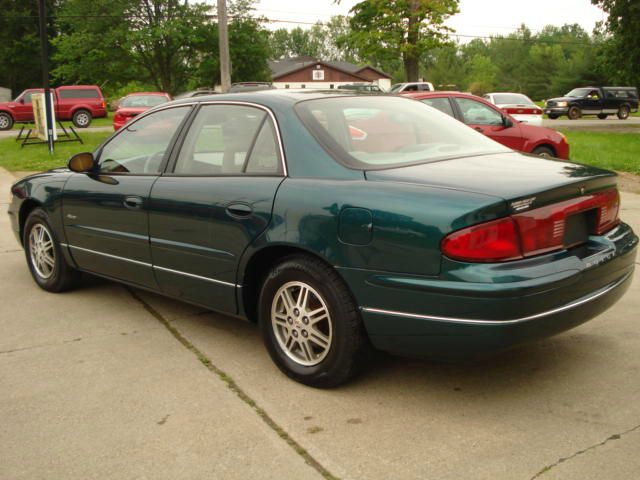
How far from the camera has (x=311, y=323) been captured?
3.46 meters

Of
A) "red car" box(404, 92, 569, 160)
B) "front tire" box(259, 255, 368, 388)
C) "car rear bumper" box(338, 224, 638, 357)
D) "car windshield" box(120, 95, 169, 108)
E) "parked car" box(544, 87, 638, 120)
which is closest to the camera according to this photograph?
"car rear bumper" box(338, 224, 638, 357)

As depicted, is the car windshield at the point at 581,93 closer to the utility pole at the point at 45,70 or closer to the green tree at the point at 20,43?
the utility pole at the point at 45,70

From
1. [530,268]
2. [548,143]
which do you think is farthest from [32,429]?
[548,143]

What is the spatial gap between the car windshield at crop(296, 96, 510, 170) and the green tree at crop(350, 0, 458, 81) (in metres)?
39.2

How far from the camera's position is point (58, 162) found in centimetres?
1530

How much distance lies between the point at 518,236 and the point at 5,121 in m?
31.3

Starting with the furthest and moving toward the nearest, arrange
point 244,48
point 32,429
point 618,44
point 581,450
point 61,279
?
1. point 244,48
2. point 618,44
3. point 61,279
4. point 32,429
5. point 581,450

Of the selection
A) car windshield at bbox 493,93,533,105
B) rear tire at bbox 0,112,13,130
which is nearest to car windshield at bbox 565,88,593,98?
car windshield at bbox 493,93,533,105

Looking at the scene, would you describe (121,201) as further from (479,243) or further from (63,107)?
(63,107)

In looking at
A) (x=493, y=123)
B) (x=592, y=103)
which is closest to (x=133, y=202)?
(x=493, y=123)

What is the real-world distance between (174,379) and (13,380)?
88 centimetres

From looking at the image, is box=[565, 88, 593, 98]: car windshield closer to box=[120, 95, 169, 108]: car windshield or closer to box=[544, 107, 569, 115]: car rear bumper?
box=[544, 107, 569, 115]: car rear bumper

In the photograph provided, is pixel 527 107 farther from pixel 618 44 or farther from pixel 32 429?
pixel 32 429

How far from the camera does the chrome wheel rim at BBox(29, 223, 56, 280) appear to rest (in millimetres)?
5418
